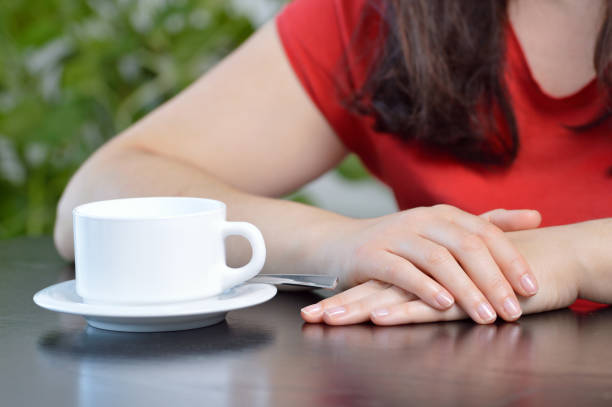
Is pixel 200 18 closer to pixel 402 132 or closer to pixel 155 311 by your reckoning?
pixel 402 132

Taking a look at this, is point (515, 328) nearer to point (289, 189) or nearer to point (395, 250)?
point (395, 250)

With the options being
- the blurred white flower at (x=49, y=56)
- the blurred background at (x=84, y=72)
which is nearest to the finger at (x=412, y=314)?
the blurred background at (x=84, y=72)

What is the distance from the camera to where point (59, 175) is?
97.1 inches

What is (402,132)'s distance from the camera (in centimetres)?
109

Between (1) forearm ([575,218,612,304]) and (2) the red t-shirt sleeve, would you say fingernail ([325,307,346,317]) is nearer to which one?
(1) forearm ([575,218,612,304])

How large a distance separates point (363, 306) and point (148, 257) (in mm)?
173

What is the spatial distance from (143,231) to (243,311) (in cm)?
13

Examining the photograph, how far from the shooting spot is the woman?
77 cm

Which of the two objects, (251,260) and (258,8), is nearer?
(251,260)

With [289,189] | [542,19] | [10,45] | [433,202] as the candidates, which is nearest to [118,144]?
[289,189]

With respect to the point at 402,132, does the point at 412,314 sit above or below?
below

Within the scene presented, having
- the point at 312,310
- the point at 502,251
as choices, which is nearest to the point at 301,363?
the point at 312,310

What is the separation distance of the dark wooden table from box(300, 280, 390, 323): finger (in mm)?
11

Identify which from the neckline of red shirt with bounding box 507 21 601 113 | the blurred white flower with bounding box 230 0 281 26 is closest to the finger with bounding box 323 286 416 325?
the neckline of red shirt with bounding box 507 21 601 113
